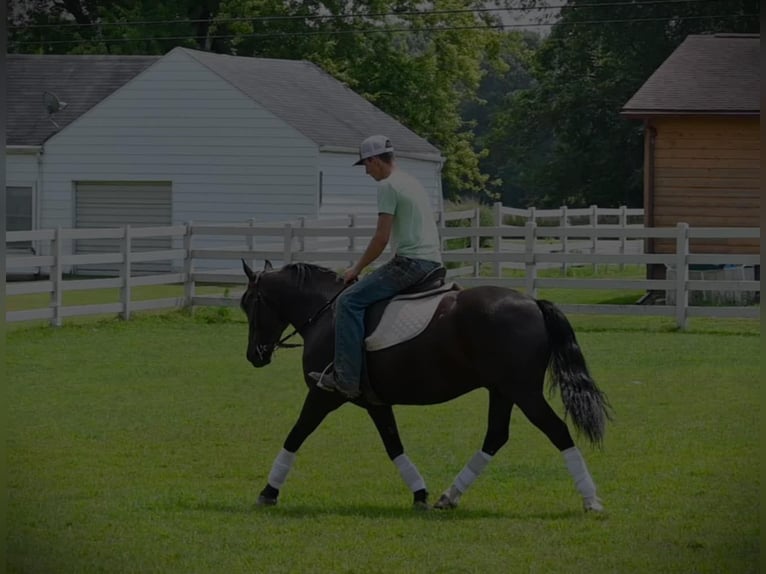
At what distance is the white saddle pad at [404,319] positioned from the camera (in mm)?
6758

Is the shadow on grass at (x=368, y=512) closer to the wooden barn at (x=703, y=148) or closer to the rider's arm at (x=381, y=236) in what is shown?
the rider's arm at (x=381, y=236)

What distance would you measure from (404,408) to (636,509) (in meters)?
4.15

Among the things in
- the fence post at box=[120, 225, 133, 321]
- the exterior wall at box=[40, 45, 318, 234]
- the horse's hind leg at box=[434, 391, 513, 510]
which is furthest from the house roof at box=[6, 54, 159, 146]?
the horse's hind leg at box=[434, 391, 513, 510]

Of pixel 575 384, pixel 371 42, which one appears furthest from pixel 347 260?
pixel 371 42

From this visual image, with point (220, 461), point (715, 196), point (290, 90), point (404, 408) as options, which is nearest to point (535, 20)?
point (290, 90)

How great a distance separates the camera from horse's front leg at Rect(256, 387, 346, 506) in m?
6.94

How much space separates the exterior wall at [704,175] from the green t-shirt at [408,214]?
44.9 feet

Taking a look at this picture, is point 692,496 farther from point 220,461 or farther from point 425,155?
point 425,155

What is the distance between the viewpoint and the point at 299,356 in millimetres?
14375

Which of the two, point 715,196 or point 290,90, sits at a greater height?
point 290,90

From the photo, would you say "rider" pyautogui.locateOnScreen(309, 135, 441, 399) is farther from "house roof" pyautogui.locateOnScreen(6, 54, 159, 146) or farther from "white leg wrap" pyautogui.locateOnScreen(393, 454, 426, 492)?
"house roof" pyautogui.locateOnScreen(6, 54, 159, 146)

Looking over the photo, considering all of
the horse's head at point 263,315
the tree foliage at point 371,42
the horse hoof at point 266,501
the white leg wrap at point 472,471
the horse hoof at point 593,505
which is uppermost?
the tree foliage at point 371,42

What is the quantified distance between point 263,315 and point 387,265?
0.98m

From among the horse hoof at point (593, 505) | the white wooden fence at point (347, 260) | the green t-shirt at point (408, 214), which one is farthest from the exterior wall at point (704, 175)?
the horse hoof at point (593, 505)
